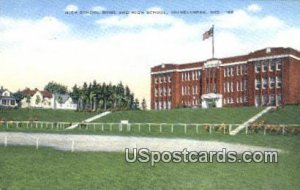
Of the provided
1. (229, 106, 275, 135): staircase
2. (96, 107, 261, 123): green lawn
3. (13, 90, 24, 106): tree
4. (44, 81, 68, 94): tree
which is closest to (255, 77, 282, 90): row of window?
(96, 107, 261, 123): green lawn

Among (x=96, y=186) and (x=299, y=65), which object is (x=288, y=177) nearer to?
(x=96, y=186)

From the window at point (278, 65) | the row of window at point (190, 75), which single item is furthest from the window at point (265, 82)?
the row of window at point (190, 75)

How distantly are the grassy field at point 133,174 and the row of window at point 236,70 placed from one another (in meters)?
46.7

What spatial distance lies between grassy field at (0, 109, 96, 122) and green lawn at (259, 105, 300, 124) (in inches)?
673

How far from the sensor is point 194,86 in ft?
239

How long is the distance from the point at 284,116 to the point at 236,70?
24.7 m

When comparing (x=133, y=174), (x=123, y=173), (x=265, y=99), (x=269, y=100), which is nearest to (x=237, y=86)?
(x=265, y=99)

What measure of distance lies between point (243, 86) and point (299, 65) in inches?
370

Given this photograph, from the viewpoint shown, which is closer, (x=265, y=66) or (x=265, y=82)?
(x=265, y=66)

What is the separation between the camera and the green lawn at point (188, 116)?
140 feet

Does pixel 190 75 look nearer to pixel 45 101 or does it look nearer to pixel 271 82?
pixel 271 82

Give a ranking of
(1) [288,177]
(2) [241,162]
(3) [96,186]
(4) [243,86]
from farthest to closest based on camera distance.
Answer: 1. (4) [243,86]
2. (2) [241,162]
3. (1) [288,177]
4. (3) [96,186]

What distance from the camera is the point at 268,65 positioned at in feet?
188

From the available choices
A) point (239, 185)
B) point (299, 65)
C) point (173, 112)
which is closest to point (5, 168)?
point (239, 185)
